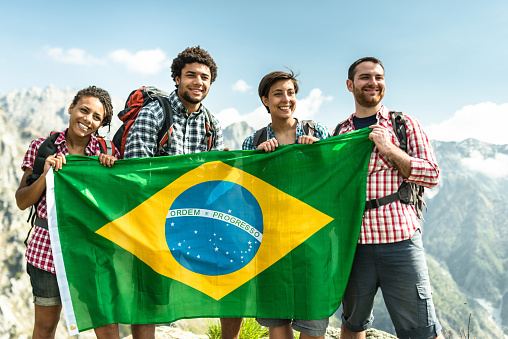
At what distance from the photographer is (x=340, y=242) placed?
4211 millimetres

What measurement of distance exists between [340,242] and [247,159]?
4.98 ft

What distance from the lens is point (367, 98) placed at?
4.19 m

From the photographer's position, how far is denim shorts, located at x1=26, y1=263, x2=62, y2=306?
4.12 m

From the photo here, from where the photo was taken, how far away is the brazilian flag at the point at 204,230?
4273 millimetres

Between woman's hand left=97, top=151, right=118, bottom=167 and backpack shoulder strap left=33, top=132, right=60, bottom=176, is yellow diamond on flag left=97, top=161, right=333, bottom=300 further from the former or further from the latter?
backpack shoulder strap left=33, top=132, right=60, bottom=176

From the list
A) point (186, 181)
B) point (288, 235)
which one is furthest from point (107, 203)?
point (288, 235)

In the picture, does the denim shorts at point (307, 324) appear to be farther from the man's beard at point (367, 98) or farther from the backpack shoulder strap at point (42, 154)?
the backpack shoulder strap at point (42, 154)

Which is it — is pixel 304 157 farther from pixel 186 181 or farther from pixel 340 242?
pixel 186 181

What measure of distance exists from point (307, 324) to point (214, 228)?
5.21 feet

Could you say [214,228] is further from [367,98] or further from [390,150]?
[367,98]

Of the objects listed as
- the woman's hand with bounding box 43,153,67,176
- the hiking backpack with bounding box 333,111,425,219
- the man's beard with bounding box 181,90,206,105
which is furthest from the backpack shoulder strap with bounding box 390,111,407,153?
the woman's hand with bounding box 43,153,67,176

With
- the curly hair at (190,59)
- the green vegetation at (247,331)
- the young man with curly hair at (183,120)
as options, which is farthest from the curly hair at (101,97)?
the green vegetation at (247,331)

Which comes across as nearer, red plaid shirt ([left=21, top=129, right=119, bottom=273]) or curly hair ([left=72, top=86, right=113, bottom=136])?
red plaid shirt ([left=21, top=129, right=119, bottom=273])

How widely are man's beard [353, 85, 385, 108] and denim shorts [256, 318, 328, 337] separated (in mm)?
2616
